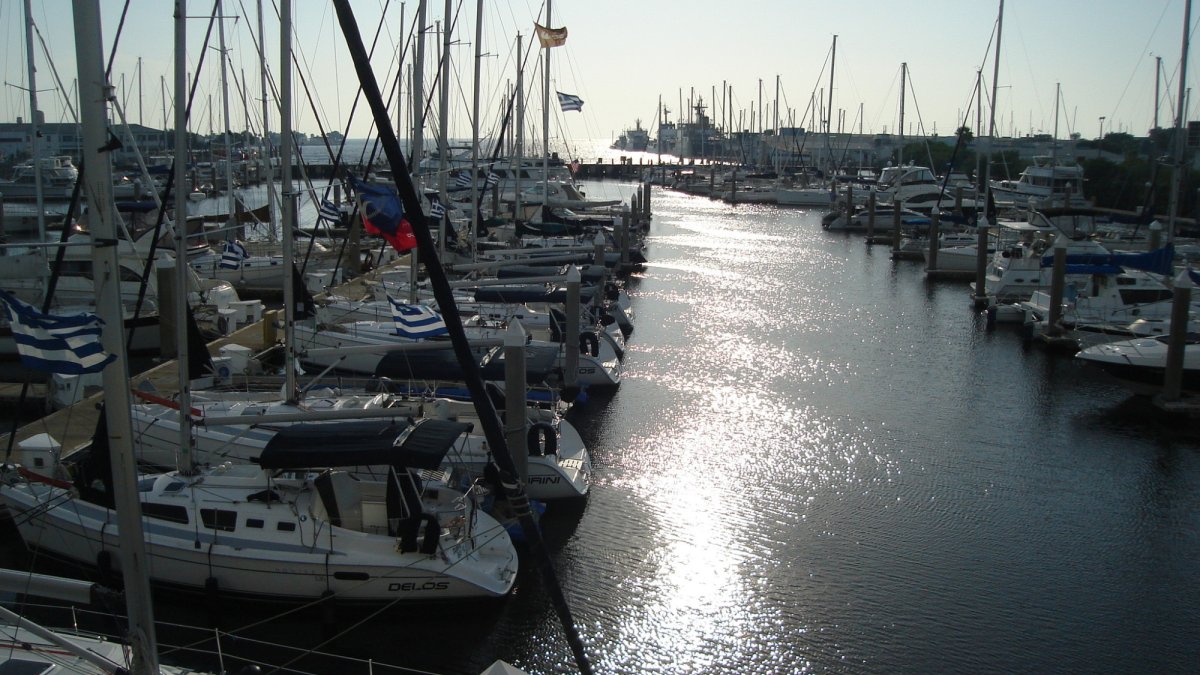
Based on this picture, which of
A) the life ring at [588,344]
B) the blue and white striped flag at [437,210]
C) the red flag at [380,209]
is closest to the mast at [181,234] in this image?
the red flag at [380,209]

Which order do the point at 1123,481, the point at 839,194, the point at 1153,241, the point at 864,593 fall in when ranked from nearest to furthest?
the point at 864,593, the point at 1123,481, the point at 1153,241, the point at 839,194

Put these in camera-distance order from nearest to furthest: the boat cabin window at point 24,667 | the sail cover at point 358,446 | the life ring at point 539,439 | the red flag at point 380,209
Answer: the boat cabin window at point 24,667 < the sail cover at point 358,446 < the life ring at point 539,439 < the red flag at point 380,209

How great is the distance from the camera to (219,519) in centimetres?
1348

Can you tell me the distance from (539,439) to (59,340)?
35.2 feet

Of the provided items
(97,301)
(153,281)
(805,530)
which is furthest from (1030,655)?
(153,281)

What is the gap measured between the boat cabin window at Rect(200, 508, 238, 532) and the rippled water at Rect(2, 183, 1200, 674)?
4.34 feet

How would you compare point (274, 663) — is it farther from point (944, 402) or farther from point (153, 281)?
point (153, 281)

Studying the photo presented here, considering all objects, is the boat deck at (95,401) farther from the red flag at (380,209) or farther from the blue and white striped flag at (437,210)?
the blue and white striped flag at (437,210)

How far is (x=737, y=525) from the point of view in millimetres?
17938

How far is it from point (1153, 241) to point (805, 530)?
1158 inches

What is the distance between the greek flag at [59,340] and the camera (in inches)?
309

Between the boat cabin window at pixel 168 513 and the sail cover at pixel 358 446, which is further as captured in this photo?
the boat cabin window at pixel 168 513

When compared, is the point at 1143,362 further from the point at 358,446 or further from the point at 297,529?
the point at 297,529

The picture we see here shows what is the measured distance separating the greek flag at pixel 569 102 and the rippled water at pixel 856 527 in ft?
67.2
